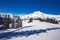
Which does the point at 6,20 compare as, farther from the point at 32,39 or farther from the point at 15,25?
the point at 32,39

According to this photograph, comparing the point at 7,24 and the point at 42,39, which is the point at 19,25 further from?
the point at 42,39

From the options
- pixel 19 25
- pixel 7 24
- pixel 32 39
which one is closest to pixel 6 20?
pixel 7 24

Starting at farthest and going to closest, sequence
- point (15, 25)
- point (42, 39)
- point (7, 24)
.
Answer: point (15, 25)
point (7, 24)
point (42, 39)

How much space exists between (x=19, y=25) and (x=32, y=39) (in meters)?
13.9

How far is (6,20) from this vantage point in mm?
22297

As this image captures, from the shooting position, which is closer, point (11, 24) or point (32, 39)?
point (32, 39)

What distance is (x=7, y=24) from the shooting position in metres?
21.7

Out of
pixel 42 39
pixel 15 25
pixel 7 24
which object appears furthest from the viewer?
pixel 15 25

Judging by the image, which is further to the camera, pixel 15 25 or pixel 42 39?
pixel 15 25

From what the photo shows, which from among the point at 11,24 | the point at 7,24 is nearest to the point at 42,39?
the point at 7,24

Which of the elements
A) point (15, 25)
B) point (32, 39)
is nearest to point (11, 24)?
point (15, 25)

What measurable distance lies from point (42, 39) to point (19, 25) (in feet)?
46.6

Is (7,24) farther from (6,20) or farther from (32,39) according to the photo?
(32,39)

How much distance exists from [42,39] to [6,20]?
12897mm
